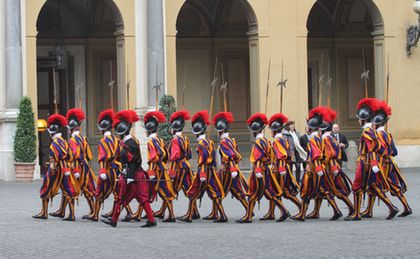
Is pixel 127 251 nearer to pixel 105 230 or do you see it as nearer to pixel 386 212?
pixel 105 230

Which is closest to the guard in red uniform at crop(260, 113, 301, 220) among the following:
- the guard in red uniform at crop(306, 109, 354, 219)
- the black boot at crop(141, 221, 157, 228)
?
the guard in red uniform at crop(306, 109, 354, 219)

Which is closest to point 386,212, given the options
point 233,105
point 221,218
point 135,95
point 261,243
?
point 221,218

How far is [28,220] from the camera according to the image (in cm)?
2030

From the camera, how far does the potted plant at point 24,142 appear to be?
100 ft

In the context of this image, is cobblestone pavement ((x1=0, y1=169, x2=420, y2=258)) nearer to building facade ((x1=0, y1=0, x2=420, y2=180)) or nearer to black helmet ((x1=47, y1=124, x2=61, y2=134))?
black helmet ((x1=47, y1=124, x2=61, y2=134))

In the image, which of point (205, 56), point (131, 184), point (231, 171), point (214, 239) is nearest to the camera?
point (214, 239)

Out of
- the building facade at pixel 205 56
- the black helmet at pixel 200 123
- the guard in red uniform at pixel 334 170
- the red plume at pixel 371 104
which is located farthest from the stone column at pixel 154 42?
the red plume at pixel 371 104

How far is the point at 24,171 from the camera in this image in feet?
100

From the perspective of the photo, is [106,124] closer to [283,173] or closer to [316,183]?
[283,173]

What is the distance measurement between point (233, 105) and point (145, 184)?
18.6 meters

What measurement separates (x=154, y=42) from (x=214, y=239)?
1613 centimetres

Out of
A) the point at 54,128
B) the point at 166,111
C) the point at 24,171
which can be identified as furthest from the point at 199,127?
the point at 166,111

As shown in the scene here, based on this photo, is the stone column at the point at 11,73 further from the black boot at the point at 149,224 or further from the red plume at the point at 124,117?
the black boot at the point at 149,224

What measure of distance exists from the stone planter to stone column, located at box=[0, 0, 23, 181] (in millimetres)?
333
